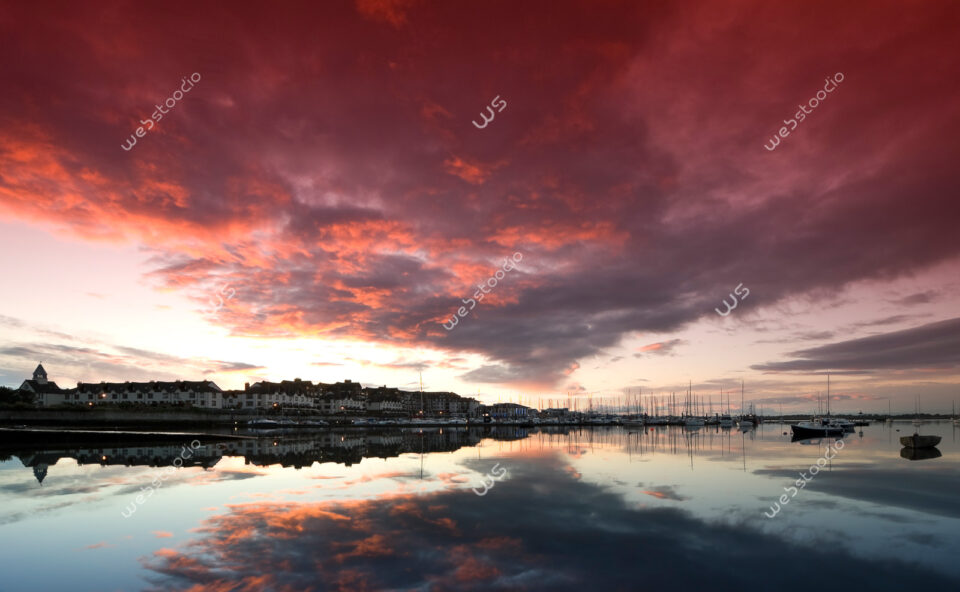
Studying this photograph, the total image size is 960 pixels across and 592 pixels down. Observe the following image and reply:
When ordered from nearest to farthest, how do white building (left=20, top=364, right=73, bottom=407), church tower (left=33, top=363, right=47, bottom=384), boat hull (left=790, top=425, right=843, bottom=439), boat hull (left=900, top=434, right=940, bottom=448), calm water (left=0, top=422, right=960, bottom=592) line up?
1. calm water (left=0, top=422, right=960, bottom=592)
2. boat hull (left=900, top=434, right=940, bottom=448)
3. boat hull (left=790, top=425, right=843, bottom=439)
4. white building (left=20, top=364, right=73, bottom=407)
5. church tower (left=33, top=363, right=47, bottom=384)

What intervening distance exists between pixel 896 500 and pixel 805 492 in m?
4.41

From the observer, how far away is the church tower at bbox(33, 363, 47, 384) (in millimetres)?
179125

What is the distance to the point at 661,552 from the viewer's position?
63.9ft

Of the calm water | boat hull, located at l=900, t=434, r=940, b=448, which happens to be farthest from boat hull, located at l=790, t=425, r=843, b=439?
the calm water

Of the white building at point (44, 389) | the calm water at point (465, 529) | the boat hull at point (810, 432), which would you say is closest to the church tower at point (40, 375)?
the white building at point (44, 389)

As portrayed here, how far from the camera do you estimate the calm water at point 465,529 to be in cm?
1675

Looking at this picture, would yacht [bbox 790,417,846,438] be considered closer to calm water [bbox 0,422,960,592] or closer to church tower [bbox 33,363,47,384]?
calm water [bbox 0,422,960,592]

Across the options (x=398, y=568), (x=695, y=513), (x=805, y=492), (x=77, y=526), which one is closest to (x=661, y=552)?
(x=695, y=513)

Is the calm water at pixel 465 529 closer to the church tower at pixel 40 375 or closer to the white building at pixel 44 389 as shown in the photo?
the white building at pixel 44 389

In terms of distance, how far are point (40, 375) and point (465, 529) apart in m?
218

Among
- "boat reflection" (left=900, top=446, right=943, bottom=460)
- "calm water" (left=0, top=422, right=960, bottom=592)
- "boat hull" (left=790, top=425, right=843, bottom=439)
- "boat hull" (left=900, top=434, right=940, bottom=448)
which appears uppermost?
"calm water" (left=0, top=422, right=960, bottom=592)

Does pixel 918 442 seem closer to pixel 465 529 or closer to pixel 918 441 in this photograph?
pixel 918 441

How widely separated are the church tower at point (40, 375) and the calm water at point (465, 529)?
Result: 177 metres

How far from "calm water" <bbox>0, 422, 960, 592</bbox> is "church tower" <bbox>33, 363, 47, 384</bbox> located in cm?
17724
